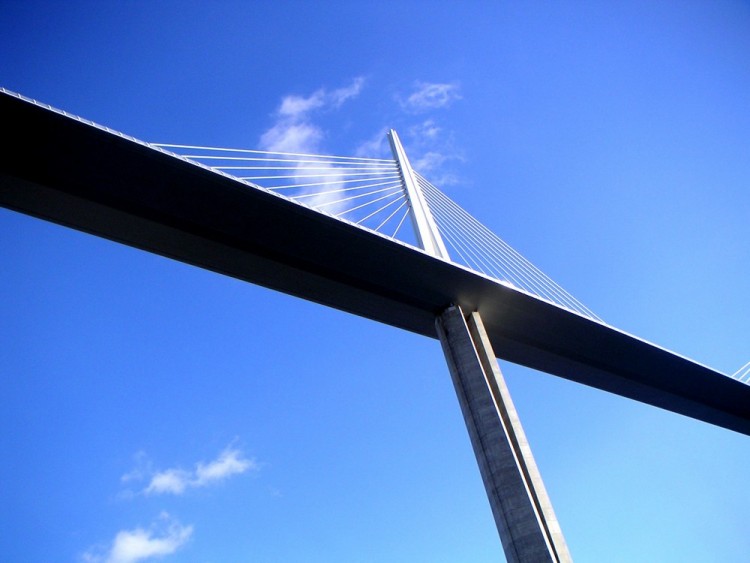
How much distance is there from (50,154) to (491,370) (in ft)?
30.8

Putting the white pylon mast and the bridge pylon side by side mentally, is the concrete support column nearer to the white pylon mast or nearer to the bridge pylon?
the bridge pylon

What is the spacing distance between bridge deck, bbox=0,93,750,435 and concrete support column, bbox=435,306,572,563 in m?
1.00

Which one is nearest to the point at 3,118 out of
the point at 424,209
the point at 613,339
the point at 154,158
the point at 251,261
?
the point at 154,158

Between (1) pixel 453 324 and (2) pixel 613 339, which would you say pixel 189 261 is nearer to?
(1) pixel 453 324

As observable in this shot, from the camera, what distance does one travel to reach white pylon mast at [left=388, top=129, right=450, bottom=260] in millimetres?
13406

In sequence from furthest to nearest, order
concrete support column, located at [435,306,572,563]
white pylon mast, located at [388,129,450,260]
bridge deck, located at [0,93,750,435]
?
white pylon mast, located at [388,129,450,260], concrete support column, located at [435,306,572,563], bridge deck, located at [0,93,750,435]

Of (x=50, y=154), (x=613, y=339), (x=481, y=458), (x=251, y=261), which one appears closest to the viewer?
(x=50, y=154)

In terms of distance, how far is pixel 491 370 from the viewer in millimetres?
12695

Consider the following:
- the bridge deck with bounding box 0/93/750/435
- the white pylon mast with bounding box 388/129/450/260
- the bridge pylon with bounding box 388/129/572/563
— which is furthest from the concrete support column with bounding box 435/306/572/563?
the white pylon mast with bounding box 388/129/450/260

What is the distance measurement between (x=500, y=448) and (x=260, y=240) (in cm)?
633

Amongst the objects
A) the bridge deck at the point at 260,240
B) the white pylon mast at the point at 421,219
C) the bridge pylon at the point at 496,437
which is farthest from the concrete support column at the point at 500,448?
the white pylon mast at the point at 421,219

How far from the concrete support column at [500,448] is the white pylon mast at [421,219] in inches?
61.7

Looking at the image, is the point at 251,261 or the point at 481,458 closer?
the point at 481,458

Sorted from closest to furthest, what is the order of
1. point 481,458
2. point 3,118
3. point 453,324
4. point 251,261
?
point 3,118, point 481,458, point 251,261, point 453,324
